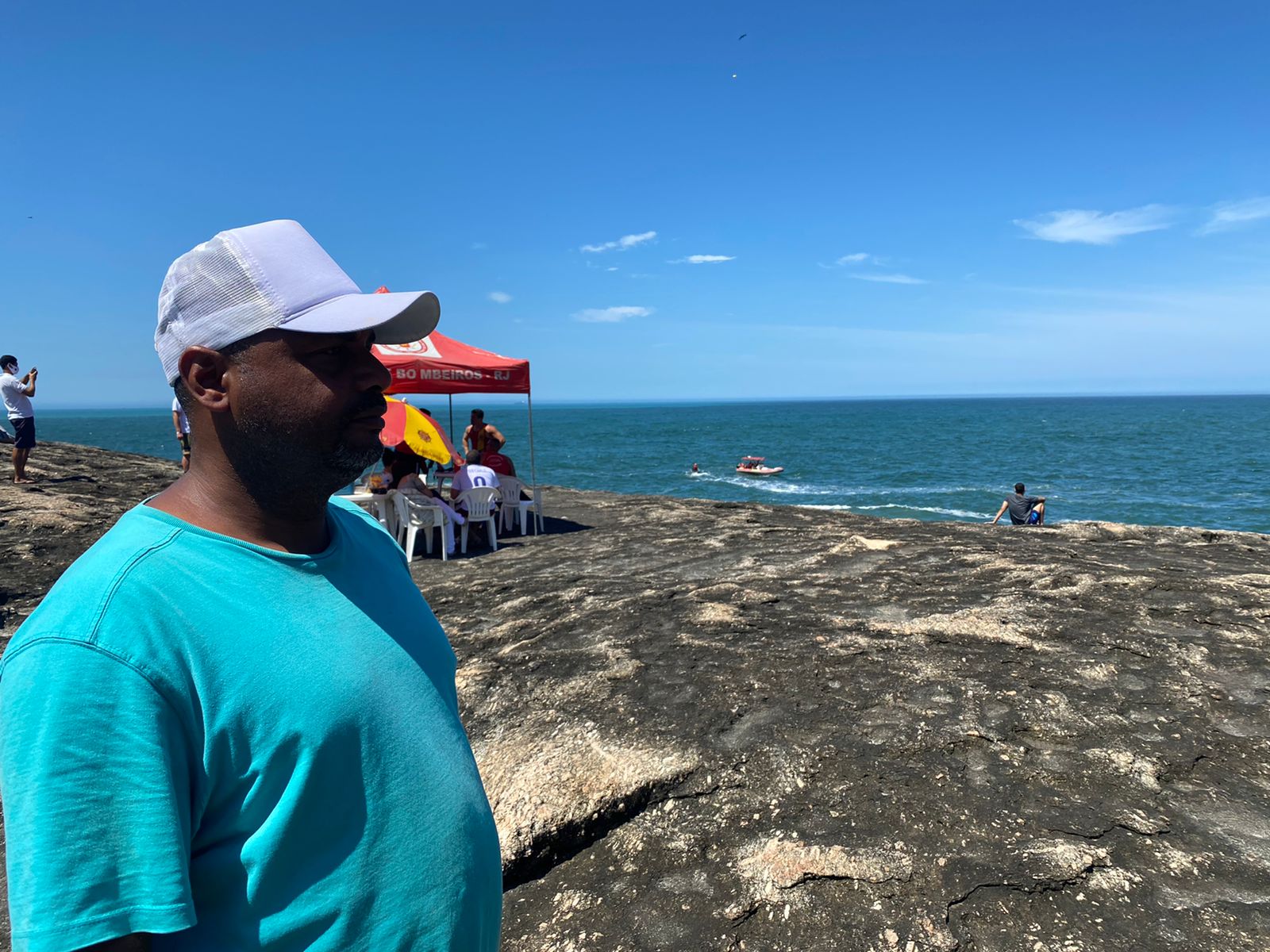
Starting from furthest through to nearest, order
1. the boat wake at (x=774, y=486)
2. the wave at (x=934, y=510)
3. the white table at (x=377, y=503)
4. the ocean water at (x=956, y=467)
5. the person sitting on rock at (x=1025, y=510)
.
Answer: the boat wake at (x=774, y=486), the ocean water at (x=956, y=467), the wave at (x=934, y=510), the person sitting on rock at (x=1025, y=510), the white table at (x=377, y=503)

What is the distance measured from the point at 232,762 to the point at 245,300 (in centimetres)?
68

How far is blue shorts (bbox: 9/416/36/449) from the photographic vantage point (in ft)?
32.6

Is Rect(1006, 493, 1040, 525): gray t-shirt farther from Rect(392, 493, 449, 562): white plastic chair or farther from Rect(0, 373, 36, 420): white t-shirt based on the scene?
Rect(0, 373, 36, 420): white t-shirt

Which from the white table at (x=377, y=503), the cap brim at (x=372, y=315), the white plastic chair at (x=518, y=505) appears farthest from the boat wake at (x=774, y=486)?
the cap brim at (x=372, y=315)

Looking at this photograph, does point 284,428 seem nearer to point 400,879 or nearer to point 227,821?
point 227,821

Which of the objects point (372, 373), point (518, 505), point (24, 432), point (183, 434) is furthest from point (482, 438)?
point (372, 373)

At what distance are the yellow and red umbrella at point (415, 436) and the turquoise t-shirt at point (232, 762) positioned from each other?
7.40 m

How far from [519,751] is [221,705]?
2.48m

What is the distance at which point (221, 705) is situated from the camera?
103 cm

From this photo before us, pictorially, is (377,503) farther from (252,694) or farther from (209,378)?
(252,694)

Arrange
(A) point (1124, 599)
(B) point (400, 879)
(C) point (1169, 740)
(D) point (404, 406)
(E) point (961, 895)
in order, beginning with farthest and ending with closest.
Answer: (D) point (404, 406) < (A) point (1124, 599) < (C) point (1169, 740) < (E) point (961, 895) < (B) point (400, 879)

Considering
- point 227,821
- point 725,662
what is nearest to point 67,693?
point 227,821

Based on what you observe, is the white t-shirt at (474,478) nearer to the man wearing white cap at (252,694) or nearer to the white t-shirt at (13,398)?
the white t-shirt at (13,398)

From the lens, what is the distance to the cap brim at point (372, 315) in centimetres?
122
